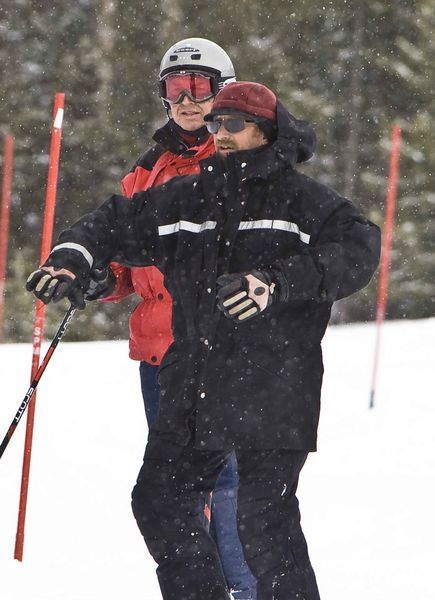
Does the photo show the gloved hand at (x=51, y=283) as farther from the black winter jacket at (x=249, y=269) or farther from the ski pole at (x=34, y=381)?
the ski pole at (x=34, y=381)

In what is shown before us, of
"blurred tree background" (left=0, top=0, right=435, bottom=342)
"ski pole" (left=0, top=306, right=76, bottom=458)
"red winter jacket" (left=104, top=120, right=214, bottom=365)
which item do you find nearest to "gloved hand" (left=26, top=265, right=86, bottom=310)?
"red winter jacket" (left=104, top=120, right=214, bottom=365)

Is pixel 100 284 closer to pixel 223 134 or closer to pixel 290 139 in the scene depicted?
pixel 223 134

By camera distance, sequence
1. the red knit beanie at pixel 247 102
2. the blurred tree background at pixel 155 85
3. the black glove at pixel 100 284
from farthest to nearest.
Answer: the blurred tree background at pixel 155 85
the black glove at pixel 100 284
the red knit beanie at pixel 247 102

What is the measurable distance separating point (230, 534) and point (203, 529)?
32 cm

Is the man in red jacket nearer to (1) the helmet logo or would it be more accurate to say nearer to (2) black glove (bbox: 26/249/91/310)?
(1) the helmet logo

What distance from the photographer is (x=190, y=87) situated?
427 cm

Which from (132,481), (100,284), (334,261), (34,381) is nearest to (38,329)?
(34,381)

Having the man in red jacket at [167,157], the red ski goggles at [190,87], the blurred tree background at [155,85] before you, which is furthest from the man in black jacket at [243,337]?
the blurred tree background at [155,85]

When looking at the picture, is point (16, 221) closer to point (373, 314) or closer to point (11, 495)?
point (373, 314)

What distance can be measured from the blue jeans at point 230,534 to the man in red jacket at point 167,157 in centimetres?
60

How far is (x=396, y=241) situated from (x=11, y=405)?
18657 mm

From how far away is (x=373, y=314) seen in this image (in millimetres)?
29953

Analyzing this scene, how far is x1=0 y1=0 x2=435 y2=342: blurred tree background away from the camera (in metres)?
24.7

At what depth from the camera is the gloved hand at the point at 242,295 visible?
10.1ft
